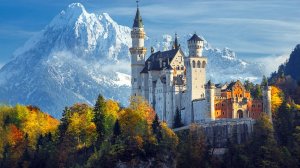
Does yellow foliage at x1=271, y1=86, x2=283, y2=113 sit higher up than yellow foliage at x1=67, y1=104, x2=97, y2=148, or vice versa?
yellow foliage at x1=271, y1=86, x2=283, y2=113

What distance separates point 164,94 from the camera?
6319 inches

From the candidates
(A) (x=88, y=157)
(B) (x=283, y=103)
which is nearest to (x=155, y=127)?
(A) (x=88, y=157)

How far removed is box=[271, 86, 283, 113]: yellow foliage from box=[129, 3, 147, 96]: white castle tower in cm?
2829

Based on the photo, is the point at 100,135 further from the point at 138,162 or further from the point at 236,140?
the point at 236,140

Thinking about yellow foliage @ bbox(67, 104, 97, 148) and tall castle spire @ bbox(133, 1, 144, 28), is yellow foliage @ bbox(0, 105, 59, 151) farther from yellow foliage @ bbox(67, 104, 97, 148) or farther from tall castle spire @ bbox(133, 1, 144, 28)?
tall castle spire @ bbox(133, 1, 144, 28)

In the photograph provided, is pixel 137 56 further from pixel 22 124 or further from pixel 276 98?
pixel 276 98

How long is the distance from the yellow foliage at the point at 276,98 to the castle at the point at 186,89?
7.86 feet

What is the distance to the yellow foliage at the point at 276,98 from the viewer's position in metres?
148

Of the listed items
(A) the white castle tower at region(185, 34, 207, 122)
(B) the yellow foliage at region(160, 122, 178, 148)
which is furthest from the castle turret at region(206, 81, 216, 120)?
(B) the yellow foliage at region(160, 122, 178, 148)

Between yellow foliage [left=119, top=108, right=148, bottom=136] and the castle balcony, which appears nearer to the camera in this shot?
yellow foliage [left=119, top=108, right=148, bottom=136]

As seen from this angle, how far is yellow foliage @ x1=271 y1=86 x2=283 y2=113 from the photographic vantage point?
147875 millimetres

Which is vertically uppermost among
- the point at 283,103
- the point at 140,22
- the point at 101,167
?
the point at 140,22

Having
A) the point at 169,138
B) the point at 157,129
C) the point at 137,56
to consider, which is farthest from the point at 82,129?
the point at 137,56

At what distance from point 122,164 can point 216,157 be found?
616 inches
